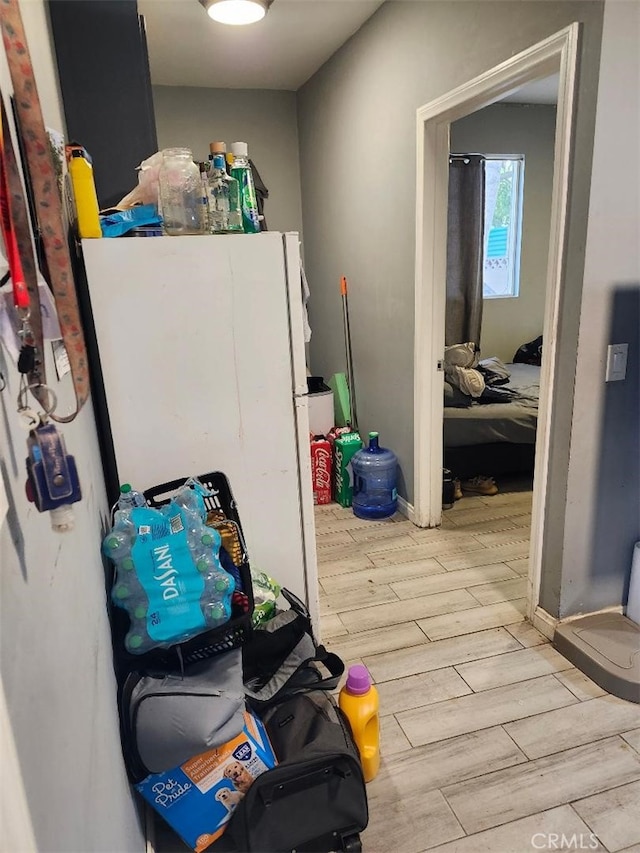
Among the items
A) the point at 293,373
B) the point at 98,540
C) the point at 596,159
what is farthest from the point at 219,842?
the point at 596,159

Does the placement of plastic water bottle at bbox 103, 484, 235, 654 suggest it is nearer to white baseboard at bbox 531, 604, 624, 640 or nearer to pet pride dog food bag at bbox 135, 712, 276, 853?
pet pride dog food bag at bbox 135, 712, 276, 853

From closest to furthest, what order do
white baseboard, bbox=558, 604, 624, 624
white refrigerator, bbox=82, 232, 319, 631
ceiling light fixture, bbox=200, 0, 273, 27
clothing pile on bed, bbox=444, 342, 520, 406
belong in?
white refrigerator, bbox=82, 232, 319, 631 < white baseboard, bbox=558, 604, 624, 624 < ceiling light fixture, bbox=200, 0, 273, 27 < clothing pile on bed, bbox=444, 342, 520, 406

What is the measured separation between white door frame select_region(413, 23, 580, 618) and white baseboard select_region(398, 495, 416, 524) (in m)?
0.04

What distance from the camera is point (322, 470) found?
349 centimetres

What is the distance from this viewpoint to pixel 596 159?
1701 mm

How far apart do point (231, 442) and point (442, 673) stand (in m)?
1.15

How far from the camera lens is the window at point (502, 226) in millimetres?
4891

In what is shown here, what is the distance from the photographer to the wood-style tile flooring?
4.78ft

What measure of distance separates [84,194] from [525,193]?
15.0 feet

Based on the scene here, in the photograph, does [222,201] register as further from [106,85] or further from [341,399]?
[341,399]

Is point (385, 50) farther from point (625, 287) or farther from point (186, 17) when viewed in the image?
point (625, 287)

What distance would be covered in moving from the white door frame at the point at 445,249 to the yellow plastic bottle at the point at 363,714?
0.96 metres

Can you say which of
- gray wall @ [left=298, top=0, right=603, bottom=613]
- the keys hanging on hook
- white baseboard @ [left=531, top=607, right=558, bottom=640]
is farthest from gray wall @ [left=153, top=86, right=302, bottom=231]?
the keys hanging on hook

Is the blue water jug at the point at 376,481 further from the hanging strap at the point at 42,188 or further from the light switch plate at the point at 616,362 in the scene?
the hanging strap at the point at 42,188
